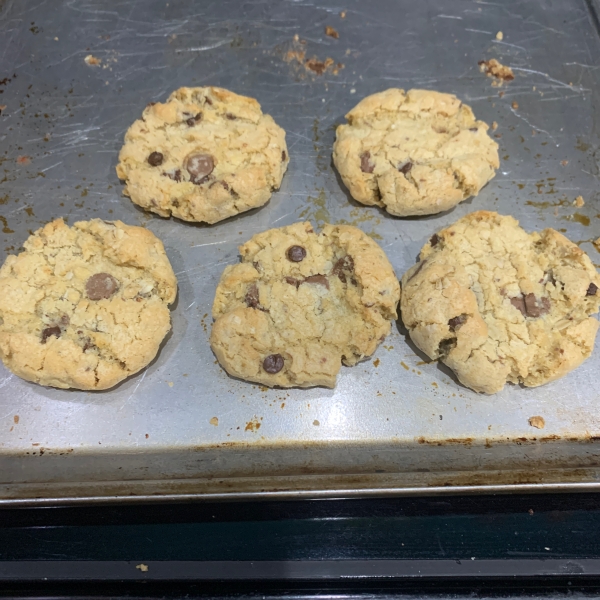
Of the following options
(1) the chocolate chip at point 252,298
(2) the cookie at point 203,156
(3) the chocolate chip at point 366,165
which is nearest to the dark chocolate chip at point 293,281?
(1) the chocolate chip at point 252,298

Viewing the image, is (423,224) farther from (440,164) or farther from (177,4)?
(177,4)

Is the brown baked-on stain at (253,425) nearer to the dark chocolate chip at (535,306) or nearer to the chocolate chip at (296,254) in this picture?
the chocolate chip at (296,254)

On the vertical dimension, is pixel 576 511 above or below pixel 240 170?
below

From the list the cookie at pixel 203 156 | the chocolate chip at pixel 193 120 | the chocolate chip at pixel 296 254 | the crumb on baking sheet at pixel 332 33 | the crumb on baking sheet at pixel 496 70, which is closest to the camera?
the chocolate chip at pixel 296 254

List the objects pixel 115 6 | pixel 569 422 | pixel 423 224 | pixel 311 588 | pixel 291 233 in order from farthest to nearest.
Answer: pixel 115 6, pixel 423 224, pixel 291 233, pixel 569 422, pixel 311 588

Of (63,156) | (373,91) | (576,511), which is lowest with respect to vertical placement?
(576,511)

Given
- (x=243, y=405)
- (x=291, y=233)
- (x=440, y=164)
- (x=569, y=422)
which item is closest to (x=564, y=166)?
(x=440, y=164)
